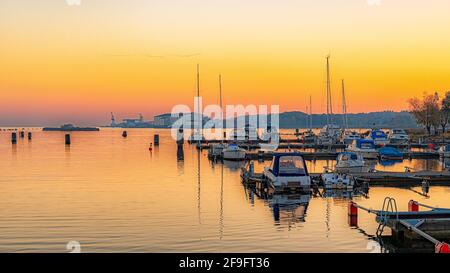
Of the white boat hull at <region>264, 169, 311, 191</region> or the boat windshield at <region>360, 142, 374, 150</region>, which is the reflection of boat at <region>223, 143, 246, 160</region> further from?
the white boat hull at <region>264, 169, 311, 191</region>

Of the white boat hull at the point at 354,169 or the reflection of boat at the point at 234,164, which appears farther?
the reflection of boat at the point at 234,164

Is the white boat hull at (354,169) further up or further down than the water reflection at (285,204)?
further up

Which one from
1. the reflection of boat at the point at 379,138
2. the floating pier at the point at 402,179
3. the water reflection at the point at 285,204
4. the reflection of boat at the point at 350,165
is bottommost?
the water reflection at the point at 285,204

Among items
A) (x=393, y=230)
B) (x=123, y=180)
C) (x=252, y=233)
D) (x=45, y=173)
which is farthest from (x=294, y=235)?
(x=45, y=173)

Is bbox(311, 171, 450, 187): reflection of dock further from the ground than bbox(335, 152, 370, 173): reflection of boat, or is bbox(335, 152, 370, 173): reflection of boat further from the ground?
bbox(335, 152, 370, 173): reflection of boat

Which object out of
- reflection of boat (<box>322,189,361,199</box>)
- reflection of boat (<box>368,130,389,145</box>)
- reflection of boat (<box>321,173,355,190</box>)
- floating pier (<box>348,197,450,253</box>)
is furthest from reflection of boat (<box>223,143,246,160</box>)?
floating pier (<box>348,197,450,253</box>)

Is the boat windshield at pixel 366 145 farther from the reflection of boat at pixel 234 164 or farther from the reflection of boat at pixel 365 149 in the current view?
the reflection of boat at pixel 234 164

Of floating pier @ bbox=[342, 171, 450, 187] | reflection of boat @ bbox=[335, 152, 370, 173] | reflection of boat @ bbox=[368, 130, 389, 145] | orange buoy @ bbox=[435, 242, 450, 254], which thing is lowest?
floating pier @ bbox=[342, 171, 450, 187]

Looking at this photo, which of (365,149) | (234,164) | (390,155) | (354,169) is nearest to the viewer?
(354,169)

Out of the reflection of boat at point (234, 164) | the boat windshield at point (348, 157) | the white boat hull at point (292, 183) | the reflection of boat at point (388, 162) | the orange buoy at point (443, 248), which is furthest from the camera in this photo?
the reflection of boat at point (388, 162)

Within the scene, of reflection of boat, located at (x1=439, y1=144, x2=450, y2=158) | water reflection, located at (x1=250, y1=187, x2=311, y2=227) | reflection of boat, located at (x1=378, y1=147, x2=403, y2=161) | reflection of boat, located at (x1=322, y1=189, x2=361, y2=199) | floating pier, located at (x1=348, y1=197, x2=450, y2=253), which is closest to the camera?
floating pier, located at (x1=348, y1=197, x2=450, y2=253)

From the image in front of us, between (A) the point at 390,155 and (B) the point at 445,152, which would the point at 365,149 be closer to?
(A) the point at 390,155

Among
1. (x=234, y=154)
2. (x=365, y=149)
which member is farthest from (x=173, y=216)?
(x=365, y=149)

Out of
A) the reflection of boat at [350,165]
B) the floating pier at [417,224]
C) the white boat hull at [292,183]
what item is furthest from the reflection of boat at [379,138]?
the floating pier at [417,224]
